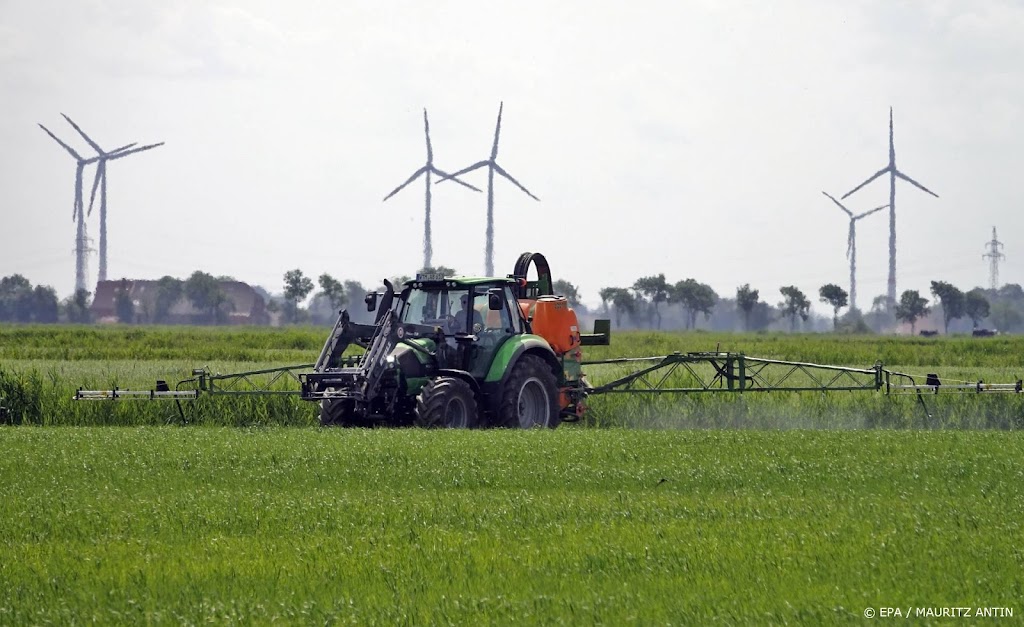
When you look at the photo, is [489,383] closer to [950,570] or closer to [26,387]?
[26,387]

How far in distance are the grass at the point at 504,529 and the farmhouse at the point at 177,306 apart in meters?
144

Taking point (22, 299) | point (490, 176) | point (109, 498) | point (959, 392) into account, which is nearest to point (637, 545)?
point (109, 498)

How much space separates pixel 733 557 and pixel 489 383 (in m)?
11.2

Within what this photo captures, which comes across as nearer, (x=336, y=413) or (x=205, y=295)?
(x=336, y=413)

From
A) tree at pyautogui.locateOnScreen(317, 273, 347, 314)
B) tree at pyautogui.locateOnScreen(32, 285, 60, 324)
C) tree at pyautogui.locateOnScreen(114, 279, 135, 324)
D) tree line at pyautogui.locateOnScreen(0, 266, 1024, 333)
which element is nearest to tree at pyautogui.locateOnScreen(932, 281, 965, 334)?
tree line at pyautogui.locateOnScreen(0, 266, 1024, 333)

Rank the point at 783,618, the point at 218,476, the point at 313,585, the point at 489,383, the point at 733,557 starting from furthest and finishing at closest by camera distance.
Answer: the point at 489,383 < the point at 218,476 < the point at 733,557 < the point at 313,585 < the point at 783,618

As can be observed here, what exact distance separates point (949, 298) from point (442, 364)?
141 meters

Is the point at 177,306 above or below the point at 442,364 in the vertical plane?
above

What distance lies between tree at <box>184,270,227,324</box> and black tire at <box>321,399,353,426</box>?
13714 cm

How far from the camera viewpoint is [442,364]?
65.2 feet

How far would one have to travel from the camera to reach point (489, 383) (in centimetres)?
1981

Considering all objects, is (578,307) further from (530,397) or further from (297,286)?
(530,397)

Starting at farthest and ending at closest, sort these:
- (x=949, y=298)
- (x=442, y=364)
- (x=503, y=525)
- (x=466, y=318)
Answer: (x=949, y=298), (x=466, y=318), (x=442, y=364), (x=503, y=525)

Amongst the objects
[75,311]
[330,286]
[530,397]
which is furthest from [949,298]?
[530,397]
